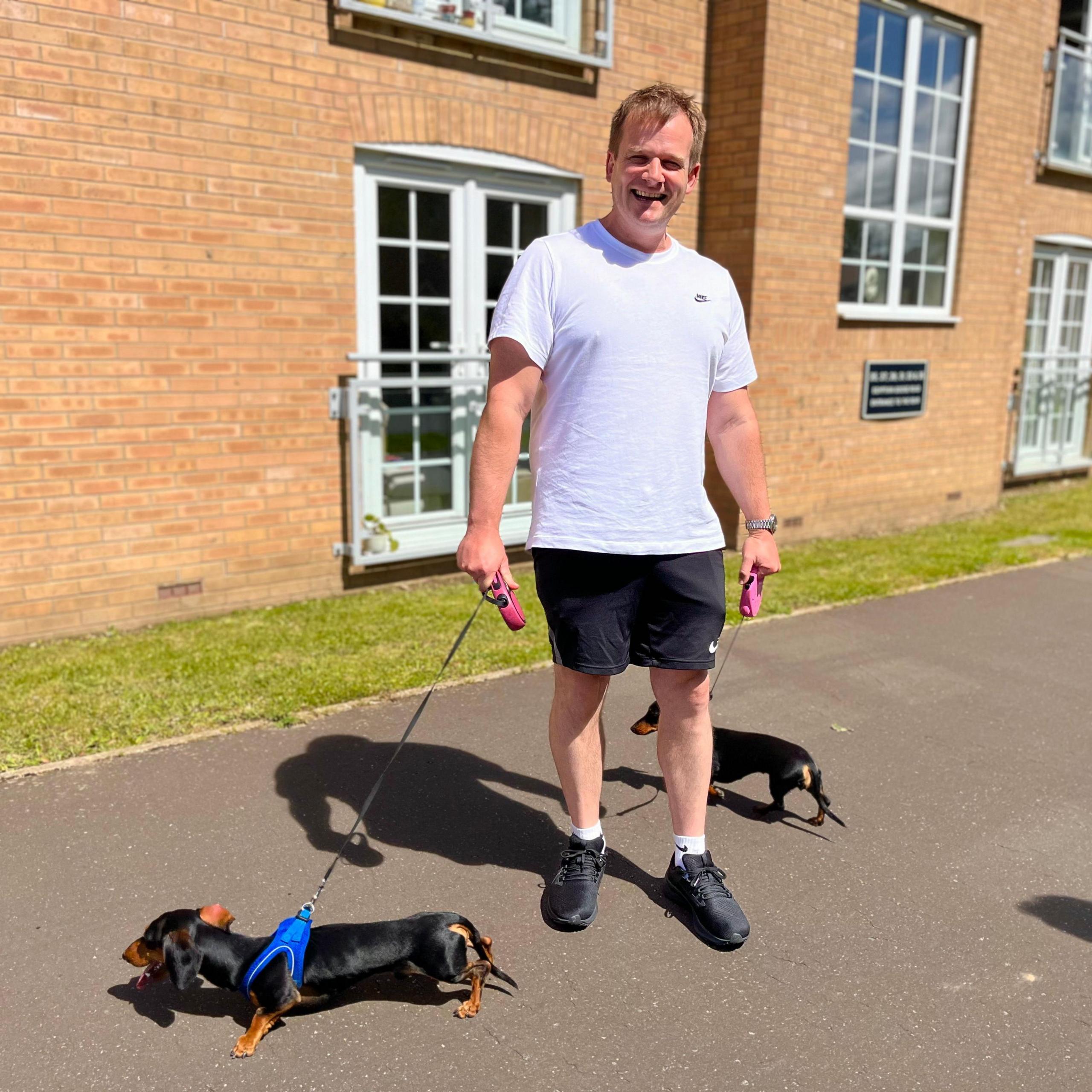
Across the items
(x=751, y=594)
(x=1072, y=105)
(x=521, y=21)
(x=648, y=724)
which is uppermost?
(x=1072, y=105)

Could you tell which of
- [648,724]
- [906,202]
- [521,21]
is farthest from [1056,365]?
[648,724]

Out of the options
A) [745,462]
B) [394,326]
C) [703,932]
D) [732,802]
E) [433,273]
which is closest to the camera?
[703,932]

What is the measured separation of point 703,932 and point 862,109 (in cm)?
752

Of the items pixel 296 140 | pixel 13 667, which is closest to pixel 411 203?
pixel 296 140

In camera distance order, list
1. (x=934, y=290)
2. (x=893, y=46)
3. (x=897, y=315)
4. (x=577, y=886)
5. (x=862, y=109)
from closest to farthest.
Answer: (x=577, y=886), (x=862, y=109), (x=893, y=46), (x=897, y=315), (x=934, y=290)

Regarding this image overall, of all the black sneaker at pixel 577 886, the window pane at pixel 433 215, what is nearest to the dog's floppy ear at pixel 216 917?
the black sneaker at pixel 577 886

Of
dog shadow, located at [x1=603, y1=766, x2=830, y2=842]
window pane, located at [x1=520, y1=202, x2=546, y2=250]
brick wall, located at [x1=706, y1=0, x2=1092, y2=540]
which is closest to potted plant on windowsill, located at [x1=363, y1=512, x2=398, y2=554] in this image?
window pane, located at [x1=520, y1=202, x2=546, y2=250]

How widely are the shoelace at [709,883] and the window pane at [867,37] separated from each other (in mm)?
7378

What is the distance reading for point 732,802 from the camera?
3871 mm

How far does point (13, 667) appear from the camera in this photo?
495 cm

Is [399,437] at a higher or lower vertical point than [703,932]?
higher

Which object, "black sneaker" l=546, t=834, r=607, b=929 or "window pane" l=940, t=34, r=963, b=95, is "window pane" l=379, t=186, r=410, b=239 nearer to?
"black sneaker" l=546, t=834, r=607, b=929

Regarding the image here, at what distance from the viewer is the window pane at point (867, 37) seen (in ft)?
27.1

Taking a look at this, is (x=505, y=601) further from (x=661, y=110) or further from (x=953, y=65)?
(x=953, y=65)
